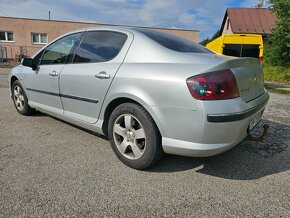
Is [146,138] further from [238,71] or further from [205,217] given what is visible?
[238,71]

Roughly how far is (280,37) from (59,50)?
14.4 meters

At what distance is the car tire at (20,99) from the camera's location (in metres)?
4.42

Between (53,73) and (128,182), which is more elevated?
(53,73)

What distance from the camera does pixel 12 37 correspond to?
2434 cm

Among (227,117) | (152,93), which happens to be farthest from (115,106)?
(227,117)

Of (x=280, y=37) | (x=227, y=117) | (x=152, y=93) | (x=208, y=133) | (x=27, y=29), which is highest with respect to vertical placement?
(x=280, y=37)

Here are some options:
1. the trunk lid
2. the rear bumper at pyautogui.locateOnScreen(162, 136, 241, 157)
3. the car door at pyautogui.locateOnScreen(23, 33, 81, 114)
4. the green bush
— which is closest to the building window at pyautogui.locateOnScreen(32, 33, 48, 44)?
the green bush

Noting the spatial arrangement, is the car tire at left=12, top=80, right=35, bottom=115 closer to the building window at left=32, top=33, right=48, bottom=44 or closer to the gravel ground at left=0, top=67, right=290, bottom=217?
the gravel ground at left=0, top=67, right=290, bottom=217

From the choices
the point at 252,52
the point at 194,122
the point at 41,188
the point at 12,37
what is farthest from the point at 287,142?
the point at 12,37

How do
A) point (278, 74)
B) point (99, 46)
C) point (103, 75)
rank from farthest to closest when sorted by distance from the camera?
point (278, 74), point (99, 46), point (103, 75)

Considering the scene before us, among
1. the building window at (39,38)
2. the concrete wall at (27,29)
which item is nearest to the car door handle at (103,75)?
the concrete wall at (27,29)

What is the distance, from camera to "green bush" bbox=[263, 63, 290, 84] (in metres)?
13.2

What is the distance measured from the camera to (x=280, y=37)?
14.3m

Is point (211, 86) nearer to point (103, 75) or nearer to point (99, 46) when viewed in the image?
point (103, 75)
